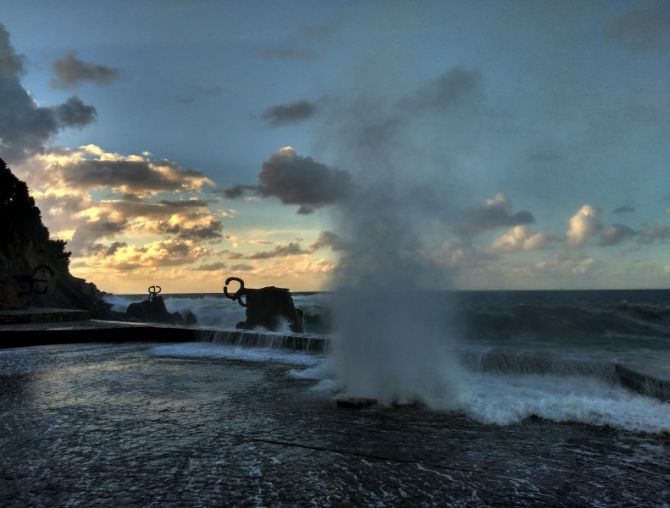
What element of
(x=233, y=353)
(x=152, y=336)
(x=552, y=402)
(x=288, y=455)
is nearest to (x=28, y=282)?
(x=152, y=336)

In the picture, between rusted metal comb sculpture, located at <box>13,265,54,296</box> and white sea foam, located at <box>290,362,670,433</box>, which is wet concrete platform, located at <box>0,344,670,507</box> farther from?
rusted metal comb sculpture, located at <box>13,265,54,296</box>

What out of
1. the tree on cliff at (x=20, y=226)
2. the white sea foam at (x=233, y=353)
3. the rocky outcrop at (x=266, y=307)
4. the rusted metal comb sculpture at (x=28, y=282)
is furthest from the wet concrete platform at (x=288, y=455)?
the tree on cliff at (x=20, y=226)

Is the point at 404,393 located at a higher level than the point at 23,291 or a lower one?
lower

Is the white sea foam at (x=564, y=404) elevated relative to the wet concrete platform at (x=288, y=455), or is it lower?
lower

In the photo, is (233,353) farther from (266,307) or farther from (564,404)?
(564,404)

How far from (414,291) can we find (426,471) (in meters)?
5.36

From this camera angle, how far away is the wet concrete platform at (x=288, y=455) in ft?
12.6

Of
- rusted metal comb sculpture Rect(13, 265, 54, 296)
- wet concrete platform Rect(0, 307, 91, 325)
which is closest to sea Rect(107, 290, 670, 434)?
wet concrete platform Rect(0, 307, 91, 325)

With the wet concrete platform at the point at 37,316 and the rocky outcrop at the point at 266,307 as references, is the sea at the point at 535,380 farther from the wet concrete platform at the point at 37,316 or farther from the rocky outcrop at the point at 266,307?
the wet concrete platform at the point at 37,316

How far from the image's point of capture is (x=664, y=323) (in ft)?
111

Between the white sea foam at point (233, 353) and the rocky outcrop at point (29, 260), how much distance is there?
16.6m

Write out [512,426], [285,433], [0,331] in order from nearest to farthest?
[285,433]
[512,426]
[0,331]

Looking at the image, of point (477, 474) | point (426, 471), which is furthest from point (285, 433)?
point (477, 474)

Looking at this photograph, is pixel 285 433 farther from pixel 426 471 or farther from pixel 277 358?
pixel 277 358
